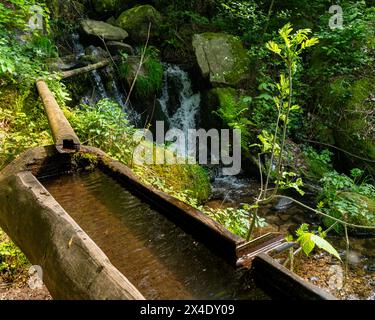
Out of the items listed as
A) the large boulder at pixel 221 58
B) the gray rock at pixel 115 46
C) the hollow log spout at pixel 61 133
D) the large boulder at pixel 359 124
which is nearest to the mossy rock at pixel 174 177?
the hollow log spout at pixel 61 133

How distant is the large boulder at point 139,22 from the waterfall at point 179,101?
5.37ft

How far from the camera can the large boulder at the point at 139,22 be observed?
9.11 m

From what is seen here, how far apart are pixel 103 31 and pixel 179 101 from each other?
266 cm

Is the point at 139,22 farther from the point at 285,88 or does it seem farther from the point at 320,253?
the point at 285,88

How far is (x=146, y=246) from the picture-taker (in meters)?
2.74

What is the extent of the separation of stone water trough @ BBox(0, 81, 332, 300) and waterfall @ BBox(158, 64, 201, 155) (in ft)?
14.2

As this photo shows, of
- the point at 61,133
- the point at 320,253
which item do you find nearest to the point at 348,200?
the point at 320,253

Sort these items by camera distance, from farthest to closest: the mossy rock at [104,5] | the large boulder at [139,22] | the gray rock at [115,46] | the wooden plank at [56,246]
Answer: the mossy rock at [104,5], the large boulder at [139,22], the gray rock at [115,46], the wooden plank at [56,246]

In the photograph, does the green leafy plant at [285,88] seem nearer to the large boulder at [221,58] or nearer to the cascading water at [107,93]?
the large boulder at [221,58]

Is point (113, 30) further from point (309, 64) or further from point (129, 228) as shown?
point (129, 228)

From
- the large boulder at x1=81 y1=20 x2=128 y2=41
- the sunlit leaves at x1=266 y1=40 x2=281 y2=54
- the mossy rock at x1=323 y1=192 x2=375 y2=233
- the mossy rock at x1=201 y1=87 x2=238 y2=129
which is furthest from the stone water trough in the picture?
the large boulder at x1=81 y1=20 x2=128 y2=41

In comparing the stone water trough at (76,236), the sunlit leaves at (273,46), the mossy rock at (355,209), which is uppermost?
the sunlit leaves at (273,46)

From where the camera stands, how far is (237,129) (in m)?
6.68

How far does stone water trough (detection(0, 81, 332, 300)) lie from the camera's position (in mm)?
1850
